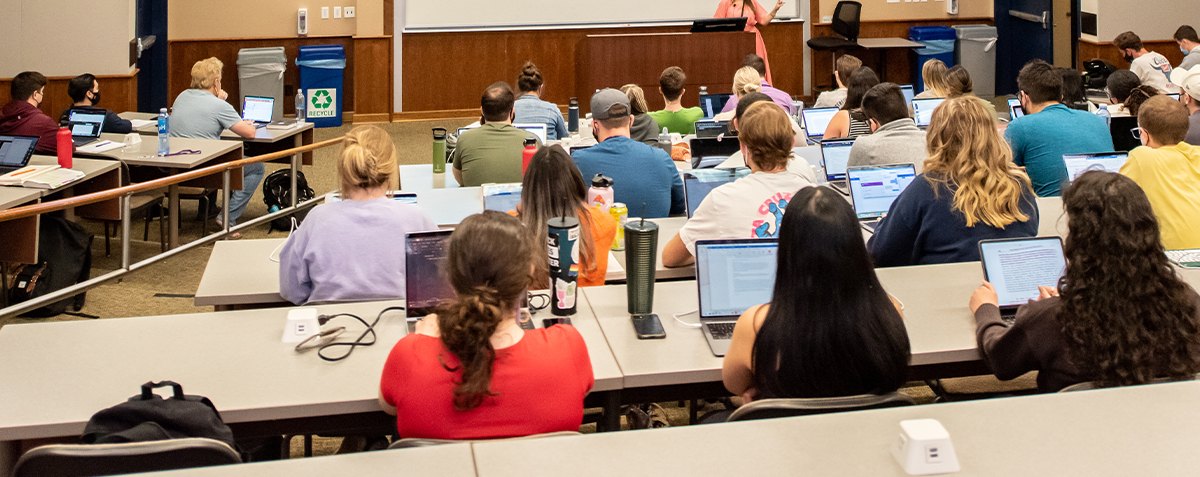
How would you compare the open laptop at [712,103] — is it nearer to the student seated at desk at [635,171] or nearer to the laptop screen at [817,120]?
the laptop screen at [817,120]

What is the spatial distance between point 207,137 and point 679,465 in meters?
6.58

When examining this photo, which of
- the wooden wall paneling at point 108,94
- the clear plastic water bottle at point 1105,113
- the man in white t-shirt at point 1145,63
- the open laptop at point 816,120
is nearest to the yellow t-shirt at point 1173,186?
the clear plastic water bottle at point 1105,113

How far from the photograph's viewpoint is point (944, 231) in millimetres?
4078

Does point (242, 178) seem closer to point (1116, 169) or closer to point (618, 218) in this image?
point (618, 218)

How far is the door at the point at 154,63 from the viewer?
1091 cm

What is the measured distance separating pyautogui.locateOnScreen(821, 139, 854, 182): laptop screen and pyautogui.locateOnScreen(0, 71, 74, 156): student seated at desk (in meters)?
4.43

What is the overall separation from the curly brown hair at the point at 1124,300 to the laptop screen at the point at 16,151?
5698mm

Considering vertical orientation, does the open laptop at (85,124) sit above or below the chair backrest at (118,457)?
above

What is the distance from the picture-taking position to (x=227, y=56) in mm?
11617

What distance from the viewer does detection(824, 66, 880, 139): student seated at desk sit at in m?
6.73

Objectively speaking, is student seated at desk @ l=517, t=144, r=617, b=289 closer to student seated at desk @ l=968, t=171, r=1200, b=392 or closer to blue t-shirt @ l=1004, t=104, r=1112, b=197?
student seated at desk @ l=968, t=171, r=1200, b=392

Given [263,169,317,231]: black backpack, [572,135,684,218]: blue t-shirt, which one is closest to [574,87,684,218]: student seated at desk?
[572,135,684,218]: blue t-shirt

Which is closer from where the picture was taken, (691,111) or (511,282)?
(511,282)

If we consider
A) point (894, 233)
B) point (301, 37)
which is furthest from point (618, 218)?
point (301, 37)
